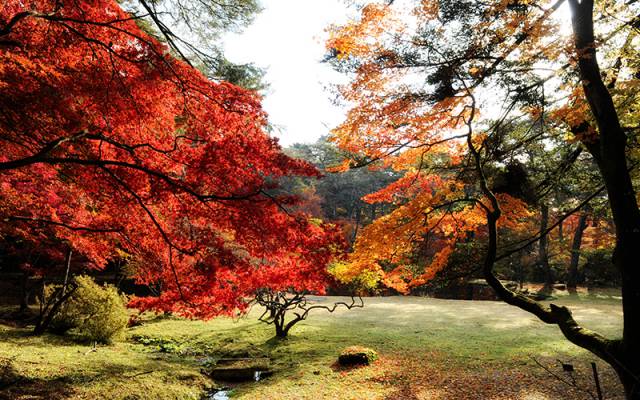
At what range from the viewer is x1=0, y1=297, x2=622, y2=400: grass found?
19.4ft

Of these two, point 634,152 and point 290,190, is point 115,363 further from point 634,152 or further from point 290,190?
point 290,190

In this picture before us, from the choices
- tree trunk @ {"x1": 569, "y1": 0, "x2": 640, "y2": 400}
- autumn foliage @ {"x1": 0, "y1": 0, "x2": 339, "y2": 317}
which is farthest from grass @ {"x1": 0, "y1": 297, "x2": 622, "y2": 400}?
autumn foliage @ {"x1": 0, "y1": 0, "x2": 339, "y2": 317}

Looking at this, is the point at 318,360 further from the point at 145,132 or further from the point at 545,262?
the point at 545,262

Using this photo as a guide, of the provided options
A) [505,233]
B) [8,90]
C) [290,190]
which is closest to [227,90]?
[8,90]

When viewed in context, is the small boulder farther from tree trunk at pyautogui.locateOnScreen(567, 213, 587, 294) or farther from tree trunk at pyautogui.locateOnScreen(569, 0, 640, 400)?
tree trunk at pyautogui.locateOnScreen(567, 213, 587, 294)

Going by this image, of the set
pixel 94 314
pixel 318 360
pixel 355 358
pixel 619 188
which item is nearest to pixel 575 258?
pixel 355 358

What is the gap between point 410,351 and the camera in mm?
8539

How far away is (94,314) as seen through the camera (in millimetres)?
8641

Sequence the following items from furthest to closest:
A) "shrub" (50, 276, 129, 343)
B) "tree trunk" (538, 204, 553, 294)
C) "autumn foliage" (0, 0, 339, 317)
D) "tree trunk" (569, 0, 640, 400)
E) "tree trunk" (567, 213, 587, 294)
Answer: "tree trunk" (567, 213, 587, 294) < "tree trunk" (538, 204, 553, 294) < "shrub" (50, 276, 129, 343) < "autumn foliage" (0, 0, 339, 317) < "tree trunk" (569, 0, 640, 400)

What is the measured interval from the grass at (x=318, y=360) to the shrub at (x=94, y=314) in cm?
43

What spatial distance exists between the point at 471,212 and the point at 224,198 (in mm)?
6151

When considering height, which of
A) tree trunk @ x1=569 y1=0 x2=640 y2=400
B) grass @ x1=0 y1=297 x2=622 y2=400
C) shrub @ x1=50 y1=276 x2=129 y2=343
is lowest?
grass @ x1=0 y1=297 x2=622 y2=400

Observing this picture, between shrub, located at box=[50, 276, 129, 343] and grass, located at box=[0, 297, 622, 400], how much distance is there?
430mm

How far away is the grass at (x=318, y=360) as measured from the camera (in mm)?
5902
